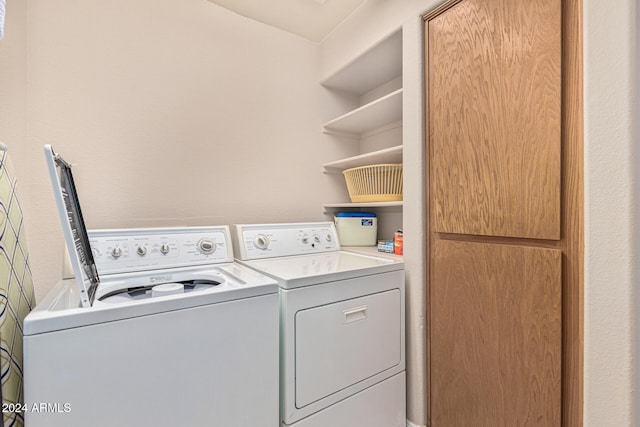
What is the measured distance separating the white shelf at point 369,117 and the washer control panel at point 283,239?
0.75 metres

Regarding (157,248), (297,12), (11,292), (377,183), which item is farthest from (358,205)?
(11,292)

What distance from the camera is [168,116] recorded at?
166 cm

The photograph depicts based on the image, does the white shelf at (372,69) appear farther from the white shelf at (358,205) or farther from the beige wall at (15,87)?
the beige wall at (15,87)

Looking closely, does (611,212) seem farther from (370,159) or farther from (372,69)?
(372,69)

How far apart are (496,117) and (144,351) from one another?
1469 mm

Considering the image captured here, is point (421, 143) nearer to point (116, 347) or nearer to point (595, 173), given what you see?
point (595, 173)

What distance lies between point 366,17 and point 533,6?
953 millimetres

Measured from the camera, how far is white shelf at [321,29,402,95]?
5.57 feet

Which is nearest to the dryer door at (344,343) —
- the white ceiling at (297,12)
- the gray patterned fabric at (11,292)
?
the gray patterned fabric at (11,292)

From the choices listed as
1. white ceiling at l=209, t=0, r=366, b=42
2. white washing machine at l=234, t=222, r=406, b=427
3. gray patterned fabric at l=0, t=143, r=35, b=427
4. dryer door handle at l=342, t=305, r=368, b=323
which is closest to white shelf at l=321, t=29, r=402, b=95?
white ceiling at l=209, t=0, r=366, b=42

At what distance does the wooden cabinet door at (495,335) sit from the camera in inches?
40.4

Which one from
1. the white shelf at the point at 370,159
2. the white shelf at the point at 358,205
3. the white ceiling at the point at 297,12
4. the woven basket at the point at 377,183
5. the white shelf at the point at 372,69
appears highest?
the white ceiling at the point at 297,12

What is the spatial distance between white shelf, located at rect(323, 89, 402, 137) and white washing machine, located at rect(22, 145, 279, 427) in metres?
1.23

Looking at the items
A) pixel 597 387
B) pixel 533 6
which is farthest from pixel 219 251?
pixel 533 6
